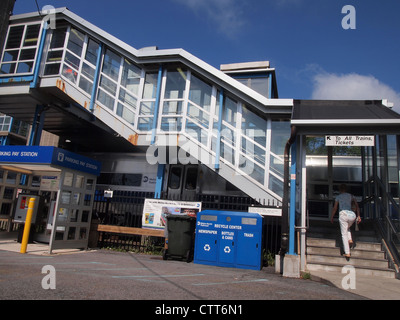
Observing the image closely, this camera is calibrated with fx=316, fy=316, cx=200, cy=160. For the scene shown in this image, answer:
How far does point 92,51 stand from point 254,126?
7.50 m

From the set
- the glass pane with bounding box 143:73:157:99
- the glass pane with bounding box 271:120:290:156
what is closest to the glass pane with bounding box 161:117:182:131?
the glass pane with bounding box 143:73:157:99

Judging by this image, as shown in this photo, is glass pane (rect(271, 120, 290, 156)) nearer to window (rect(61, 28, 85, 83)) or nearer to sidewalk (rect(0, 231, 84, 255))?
sidewalk (rect(0, 231, 84, 255))

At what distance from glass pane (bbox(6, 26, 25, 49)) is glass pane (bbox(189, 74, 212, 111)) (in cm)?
825

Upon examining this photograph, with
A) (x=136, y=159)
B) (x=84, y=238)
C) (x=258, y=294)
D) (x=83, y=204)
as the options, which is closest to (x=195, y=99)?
(x=136, y=159)

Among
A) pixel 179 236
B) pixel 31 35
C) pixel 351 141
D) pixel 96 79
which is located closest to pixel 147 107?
pixel 96 79

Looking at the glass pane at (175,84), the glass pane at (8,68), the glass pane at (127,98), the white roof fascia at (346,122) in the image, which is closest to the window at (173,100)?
the glass pane at (175,84)

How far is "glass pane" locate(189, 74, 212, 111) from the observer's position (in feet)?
38.3

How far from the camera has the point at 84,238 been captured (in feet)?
33.4

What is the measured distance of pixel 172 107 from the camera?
11.9 metres

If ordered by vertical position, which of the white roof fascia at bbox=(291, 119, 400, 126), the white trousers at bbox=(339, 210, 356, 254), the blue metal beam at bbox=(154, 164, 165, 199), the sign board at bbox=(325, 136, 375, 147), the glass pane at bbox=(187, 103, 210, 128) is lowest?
the white trousers at bbox=(339, 210, 356, 254)

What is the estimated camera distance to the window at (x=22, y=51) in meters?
13.3

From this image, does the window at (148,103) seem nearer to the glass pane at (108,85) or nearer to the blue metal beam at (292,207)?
the glass pane at (108,85)

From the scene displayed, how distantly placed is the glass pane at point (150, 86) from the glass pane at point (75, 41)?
10.4ft
